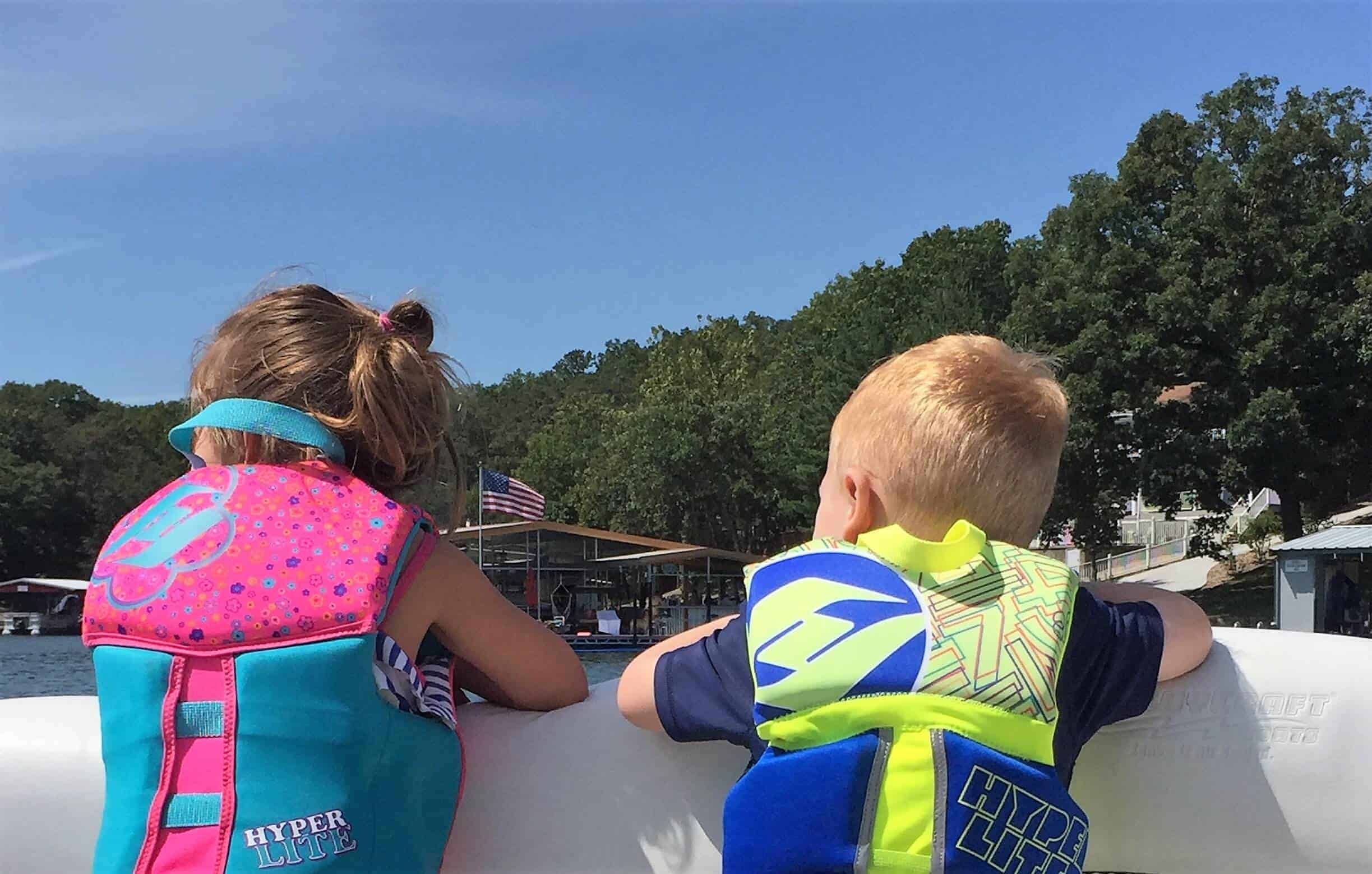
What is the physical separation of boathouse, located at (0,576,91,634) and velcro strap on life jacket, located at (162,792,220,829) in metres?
42.1

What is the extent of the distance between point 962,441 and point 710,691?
0.37 m

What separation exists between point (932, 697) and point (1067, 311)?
26.9m

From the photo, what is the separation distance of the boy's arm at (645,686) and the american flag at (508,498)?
72.5ft

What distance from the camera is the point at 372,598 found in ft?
4.09

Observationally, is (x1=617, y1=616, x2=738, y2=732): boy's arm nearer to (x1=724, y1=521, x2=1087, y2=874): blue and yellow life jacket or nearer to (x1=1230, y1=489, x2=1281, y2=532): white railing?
(x1=724, y1=521, x2=1087, y2=874): blue and yellow life jacket

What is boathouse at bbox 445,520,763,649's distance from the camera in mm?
27844

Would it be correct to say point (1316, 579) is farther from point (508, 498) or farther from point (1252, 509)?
point (1252, 509)

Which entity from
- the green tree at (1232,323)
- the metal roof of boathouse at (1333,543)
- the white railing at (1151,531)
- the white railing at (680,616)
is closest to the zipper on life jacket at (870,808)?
the metal roof of boathouse at (1333,543)

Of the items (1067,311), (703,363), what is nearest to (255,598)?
(1067,311)

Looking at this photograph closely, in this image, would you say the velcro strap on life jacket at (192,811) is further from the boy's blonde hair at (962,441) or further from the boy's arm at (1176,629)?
the boy's arm at (1176,629)

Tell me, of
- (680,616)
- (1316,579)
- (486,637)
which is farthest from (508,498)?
(486,637)

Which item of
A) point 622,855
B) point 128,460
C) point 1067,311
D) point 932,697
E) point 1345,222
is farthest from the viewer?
point 128,460

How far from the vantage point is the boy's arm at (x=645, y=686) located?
52.8 inches

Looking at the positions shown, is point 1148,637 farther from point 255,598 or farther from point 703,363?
point 703,363
